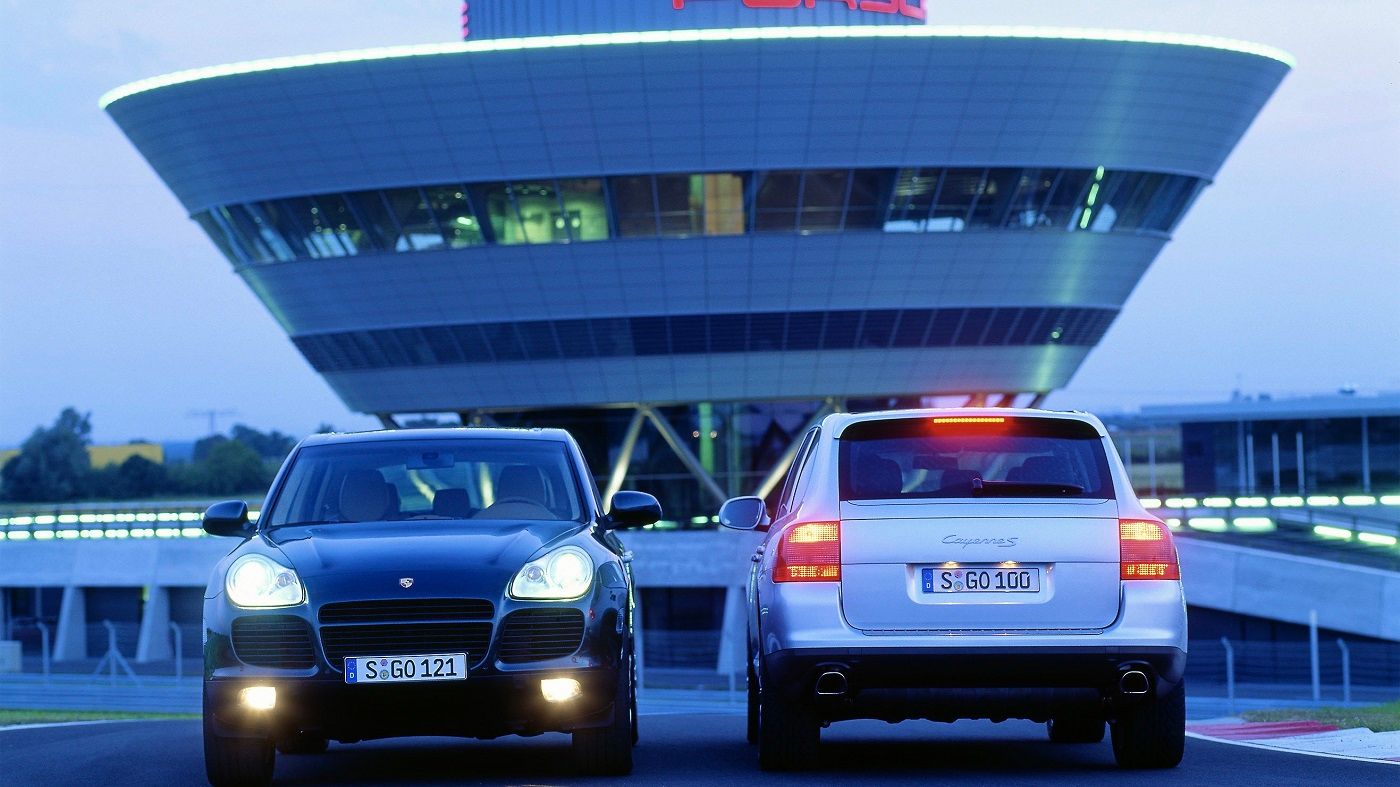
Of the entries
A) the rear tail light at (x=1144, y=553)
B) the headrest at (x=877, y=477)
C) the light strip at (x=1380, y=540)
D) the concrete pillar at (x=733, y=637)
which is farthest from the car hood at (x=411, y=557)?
the light strip at (x=1380, y=540)

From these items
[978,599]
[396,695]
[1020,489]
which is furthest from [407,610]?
[1020,489]

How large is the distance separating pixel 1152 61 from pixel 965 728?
1298 inches

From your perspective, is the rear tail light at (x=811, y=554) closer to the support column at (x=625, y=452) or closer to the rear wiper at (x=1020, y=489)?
the rear wiper at (x=1020, y=489)

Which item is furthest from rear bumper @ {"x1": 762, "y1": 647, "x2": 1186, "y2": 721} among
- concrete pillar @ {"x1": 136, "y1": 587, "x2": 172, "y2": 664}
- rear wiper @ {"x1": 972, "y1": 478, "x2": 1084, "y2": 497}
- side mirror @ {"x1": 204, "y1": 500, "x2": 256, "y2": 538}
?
concrete pillar @ {"x1": 136, "y1": 587, "x2": 172, "y2": 664}

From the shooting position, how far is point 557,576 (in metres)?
9.82

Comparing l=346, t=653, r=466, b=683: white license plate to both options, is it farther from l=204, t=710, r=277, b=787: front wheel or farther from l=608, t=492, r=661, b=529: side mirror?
l=608, t=492, r=661, b=529: side mirror

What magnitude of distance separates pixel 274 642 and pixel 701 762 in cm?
303

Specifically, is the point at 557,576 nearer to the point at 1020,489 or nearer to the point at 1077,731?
the point at 1020,489

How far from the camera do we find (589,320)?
4794 centimetres

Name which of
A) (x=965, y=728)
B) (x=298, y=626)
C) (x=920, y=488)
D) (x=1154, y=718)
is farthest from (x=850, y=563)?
(x=965, y=728)

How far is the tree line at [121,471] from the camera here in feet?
429

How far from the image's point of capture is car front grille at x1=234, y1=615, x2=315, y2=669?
952 centimetres

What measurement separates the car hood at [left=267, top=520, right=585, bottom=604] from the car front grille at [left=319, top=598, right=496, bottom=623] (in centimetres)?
4

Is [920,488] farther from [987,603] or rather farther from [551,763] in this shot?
[551,763]
